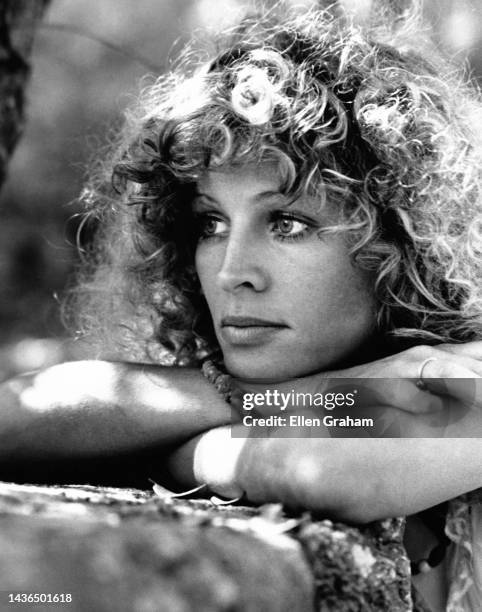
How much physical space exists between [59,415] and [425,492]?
0.87m

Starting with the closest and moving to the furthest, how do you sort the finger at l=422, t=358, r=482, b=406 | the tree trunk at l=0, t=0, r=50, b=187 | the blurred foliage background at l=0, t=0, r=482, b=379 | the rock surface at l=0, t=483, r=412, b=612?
the rock surface at l=0, t=483, r=412, b=612, the finger at l=422, t=358, r=482, b=406, the tree trunk at l=0, t=0, r=50, b=187, the blurred foliage background at l=0, t=0, r=482, b=379

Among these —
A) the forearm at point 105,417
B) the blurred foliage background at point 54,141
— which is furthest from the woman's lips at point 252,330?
the blurred foliage background at point 54,141

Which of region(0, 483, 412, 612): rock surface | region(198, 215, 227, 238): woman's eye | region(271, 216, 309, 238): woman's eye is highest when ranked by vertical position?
region(198, 215, 227, 238): woman's eye

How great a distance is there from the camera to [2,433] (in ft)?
6.88

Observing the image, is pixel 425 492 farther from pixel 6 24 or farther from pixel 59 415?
pixel 6 24

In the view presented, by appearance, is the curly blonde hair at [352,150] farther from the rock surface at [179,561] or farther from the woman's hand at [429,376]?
the rock surface at [179,561]

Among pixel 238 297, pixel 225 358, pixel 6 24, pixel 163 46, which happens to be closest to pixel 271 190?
pixel 238 297

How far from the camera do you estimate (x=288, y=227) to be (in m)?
2.15

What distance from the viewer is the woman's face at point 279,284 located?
2121 mm

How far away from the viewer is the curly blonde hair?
218 cm

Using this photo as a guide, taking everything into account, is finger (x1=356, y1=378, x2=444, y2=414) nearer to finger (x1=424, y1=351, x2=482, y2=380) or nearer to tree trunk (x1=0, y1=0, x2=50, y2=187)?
finger (x1=424, y1=351, x2=482, y2=380)

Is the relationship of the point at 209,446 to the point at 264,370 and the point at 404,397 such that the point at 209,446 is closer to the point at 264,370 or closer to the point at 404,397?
the point at 264,370

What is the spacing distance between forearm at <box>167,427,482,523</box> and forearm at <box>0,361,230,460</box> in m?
0.28

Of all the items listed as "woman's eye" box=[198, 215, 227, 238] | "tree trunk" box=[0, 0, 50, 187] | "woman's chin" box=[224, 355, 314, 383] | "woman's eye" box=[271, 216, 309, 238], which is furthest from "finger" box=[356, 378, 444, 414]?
"tree trunk" box=[0, 0, 50, 187]
